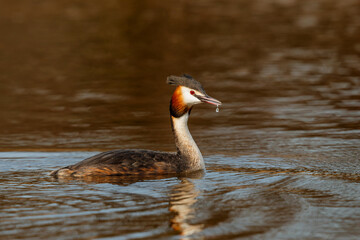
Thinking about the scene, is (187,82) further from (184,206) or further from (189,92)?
(184,206)

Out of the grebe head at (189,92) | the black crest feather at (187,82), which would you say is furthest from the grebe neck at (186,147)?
the black crest feather at (187,82)

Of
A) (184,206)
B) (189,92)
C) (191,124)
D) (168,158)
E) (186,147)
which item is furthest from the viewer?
(191,124)

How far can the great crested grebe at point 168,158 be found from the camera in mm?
10422

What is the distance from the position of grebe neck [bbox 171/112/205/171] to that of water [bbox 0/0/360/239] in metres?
0.34

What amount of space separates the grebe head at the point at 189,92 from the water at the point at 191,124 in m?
1.07

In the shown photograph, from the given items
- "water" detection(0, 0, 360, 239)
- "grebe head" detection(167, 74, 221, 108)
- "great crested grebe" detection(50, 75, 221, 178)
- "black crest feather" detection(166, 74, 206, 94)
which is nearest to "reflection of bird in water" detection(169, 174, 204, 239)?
"water" detection(0, 0, 360, 239)

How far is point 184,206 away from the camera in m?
8.69

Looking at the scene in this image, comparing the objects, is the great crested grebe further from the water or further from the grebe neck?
the water

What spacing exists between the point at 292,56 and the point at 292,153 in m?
12.7

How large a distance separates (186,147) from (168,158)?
37 centimetres

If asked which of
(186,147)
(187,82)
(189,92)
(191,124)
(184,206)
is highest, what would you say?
→ (187,82)

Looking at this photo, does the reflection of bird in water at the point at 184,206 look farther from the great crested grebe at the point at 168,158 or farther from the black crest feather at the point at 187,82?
the black crest feather at the point at 187,82

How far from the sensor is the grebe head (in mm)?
10619

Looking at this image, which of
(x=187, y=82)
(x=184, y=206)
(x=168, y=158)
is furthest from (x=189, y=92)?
(x=184, y=206)
